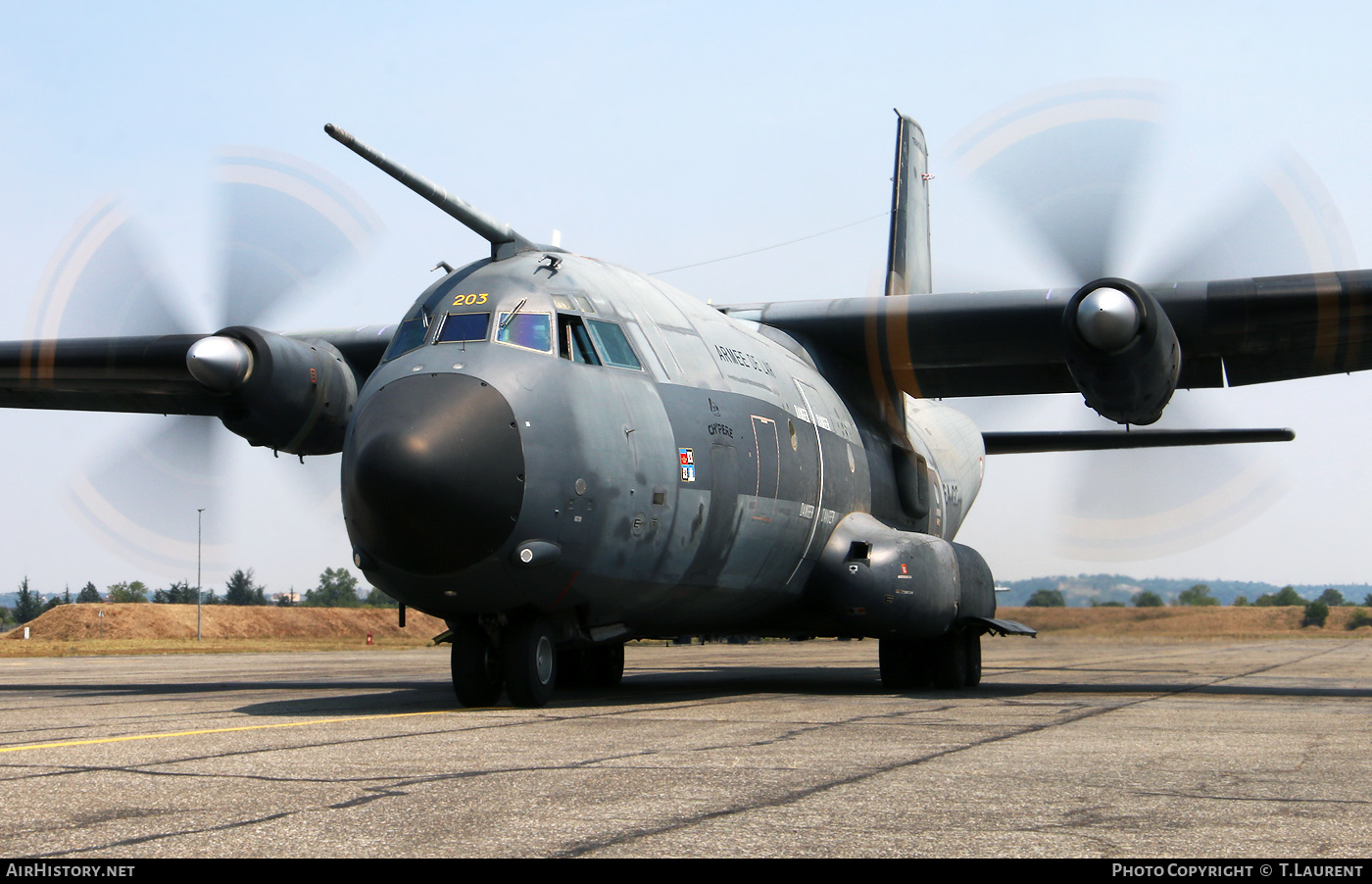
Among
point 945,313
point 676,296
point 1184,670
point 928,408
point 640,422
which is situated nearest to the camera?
point 640,422

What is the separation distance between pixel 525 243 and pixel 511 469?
321cm

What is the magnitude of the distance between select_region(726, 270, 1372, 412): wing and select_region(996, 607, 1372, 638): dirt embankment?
11.7ft

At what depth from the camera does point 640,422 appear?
436 inches

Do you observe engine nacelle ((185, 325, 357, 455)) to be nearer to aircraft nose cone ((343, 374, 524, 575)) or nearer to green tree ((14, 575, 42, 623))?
aircraft nose cone ((343, 374, 524, 575))

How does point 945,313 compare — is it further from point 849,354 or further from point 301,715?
point 301,715

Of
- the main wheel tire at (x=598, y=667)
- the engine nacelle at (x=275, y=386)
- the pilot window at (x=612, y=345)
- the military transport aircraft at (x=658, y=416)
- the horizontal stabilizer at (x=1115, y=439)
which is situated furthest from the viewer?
the horizontal stabilizer at (x=1115, y=439)

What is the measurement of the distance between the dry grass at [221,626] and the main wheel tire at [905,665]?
143ft

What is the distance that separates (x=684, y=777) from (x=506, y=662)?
4.62 m

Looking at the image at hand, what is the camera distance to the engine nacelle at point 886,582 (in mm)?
13625

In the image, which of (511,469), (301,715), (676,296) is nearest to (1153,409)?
(676,296)

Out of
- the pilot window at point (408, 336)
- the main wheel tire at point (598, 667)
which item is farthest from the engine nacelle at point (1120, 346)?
the pilot window at point (408, 336)

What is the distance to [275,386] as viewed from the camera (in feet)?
46.5

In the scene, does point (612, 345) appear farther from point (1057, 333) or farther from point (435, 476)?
point (1057, 333)

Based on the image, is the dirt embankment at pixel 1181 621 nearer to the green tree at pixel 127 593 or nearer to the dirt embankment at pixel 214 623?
the dirt embankment at pixel 214 623
